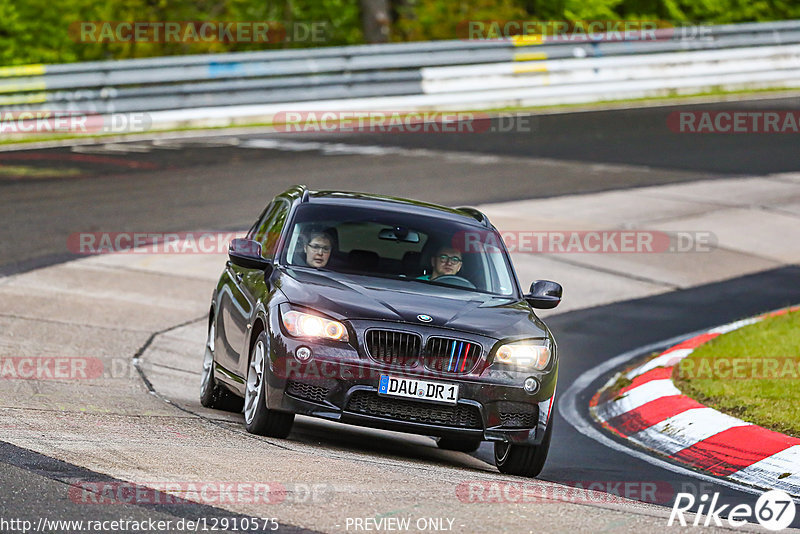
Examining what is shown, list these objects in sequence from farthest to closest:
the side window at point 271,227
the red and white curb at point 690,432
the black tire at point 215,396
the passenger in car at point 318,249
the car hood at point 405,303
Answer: the black tire at point 215,396
the side window at point 271,227
the passenger in car at point 318,249
the red and white curb at point 690,432
the car hood at point 405,303

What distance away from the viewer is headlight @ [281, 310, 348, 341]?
7.93 metres

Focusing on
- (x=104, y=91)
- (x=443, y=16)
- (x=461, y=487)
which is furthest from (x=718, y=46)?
(x=461, y=487)

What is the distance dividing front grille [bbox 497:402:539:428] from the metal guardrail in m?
17.5

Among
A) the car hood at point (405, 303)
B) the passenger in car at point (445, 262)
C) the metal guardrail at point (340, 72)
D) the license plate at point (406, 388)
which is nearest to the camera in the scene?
the license plate at point (406, 388)

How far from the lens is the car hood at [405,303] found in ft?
26.4

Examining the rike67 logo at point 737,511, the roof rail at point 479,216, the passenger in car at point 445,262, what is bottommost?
the rike67 logo at point 737,511

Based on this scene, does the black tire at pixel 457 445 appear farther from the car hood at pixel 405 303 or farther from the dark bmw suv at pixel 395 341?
the car hood at pixel 405 303

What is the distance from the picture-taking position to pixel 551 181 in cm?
2130

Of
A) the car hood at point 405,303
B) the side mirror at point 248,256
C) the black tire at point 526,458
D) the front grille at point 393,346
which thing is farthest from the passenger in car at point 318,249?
the black tire at point 526,458

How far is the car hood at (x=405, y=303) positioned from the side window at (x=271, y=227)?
0.67m

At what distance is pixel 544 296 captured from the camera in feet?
29.9

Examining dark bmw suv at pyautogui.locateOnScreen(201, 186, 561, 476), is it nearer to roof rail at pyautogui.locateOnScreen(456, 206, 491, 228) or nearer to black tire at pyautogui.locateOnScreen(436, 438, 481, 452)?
roof rail at pyautogui.locateOnScreen(456, 206, 491, 228)

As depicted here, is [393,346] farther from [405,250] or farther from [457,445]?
[457,445]

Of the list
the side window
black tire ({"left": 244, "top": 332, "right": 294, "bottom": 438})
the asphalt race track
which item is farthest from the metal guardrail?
black tire ({"left": 244, "top": 332, "right": 294, "bottom": 438})
